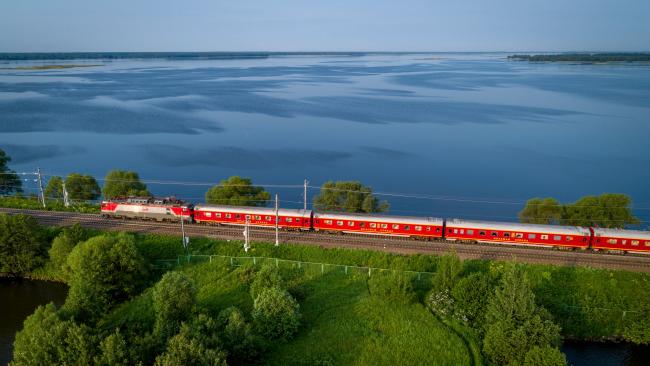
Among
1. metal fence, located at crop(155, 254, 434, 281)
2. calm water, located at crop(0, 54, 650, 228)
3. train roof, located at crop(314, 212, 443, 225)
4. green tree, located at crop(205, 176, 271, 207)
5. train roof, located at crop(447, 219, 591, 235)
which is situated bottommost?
metal fence, located at crop(155, 254, 434, 281)

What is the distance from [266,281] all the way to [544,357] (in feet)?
68.8

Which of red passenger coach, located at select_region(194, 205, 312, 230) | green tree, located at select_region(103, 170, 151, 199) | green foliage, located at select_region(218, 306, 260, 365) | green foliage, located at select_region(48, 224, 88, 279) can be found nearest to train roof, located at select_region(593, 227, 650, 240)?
red passenger coach, located at select_region(194, 205, 312, 230)

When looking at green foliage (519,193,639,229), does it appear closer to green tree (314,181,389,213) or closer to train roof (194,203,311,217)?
green tree (314,181,389,213)

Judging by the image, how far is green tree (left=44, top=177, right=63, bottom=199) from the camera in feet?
212

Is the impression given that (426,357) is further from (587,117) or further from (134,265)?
(587,117)

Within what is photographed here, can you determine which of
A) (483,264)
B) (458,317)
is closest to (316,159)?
(483,264)

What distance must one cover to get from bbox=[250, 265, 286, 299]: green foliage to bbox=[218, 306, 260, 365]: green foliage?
6.64 meters

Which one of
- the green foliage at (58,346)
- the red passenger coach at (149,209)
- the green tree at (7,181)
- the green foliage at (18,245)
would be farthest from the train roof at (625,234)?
the green tree at (7,181)

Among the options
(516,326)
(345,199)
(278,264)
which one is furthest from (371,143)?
(516,326)

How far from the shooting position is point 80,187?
63.7 m

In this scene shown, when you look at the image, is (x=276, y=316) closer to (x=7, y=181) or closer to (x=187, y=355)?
(x=187, y=355)

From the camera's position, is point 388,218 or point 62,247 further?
point 388,218

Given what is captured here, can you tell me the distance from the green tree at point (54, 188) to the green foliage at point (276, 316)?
46.2m

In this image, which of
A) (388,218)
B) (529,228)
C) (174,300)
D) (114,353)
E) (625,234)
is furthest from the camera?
(388,218)
